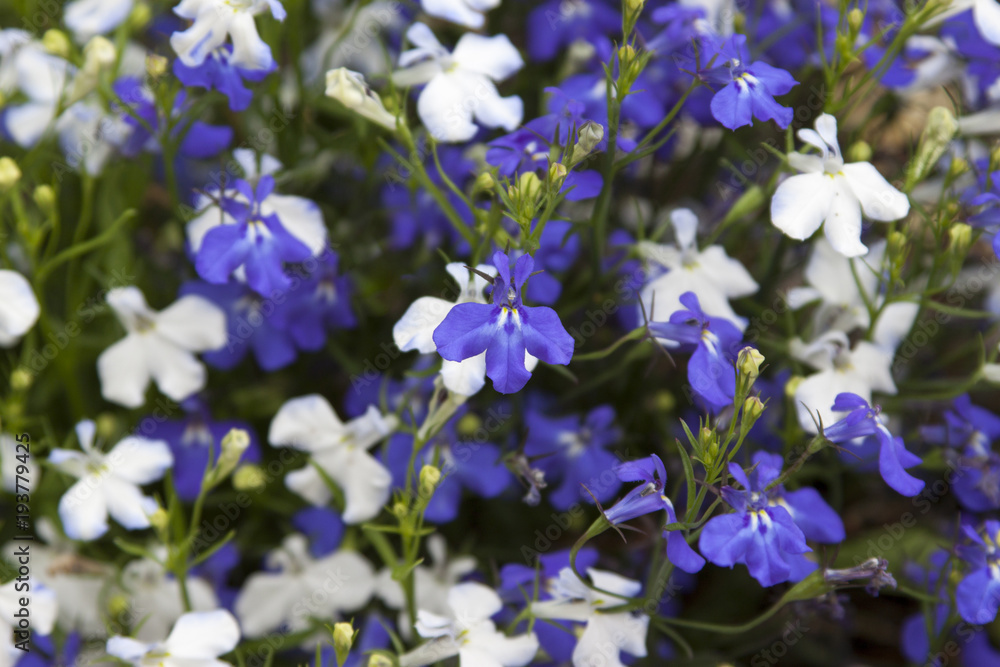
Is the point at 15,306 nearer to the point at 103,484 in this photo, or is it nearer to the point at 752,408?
the point at 103,484

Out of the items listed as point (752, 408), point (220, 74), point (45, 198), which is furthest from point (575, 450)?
point (45, 198)

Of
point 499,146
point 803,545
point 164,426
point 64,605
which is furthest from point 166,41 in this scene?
point 803,545

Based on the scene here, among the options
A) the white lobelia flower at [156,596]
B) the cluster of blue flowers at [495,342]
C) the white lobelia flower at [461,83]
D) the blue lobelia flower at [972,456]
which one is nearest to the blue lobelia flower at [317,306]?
the cluster of blue flowers at [495,342]

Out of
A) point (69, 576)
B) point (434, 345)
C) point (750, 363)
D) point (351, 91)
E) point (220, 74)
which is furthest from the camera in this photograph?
point (69, 576)

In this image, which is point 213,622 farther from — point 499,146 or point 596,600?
point 499,146

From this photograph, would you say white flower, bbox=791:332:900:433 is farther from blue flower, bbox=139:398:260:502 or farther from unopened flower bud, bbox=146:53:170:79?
unopened flower bud, bbox=146:53:170:79
